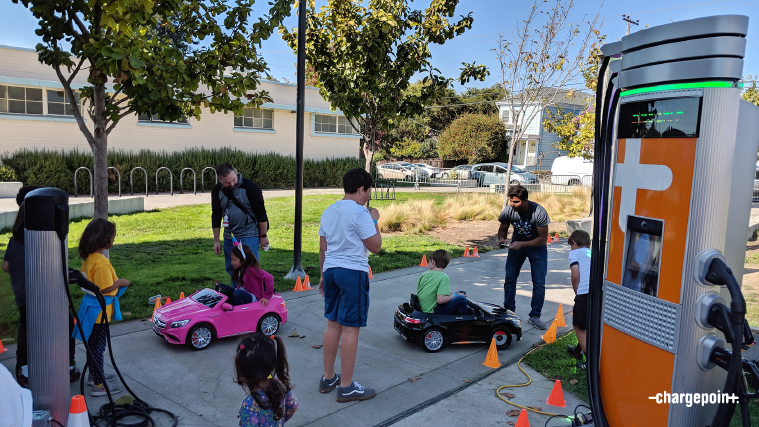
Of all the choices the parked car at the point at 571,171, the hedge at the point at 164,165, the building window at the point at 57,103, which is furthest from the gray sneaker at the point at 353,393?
the parked car at the point at 571,171

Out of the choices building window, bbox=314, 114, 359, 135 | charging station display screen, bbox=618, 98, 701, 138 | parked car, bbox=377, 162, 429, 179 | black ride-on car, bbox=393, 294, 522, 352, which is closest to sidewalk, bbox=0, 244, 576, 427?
black ride-on car, bbox=393, 294, 522, 352

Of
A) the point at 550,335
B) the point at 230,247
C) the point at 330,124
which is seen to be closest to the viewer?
the point at 550,335

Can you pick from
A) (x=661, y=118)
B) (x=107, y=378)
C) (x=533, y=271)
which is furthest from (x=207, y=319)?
(x=661, y=118)

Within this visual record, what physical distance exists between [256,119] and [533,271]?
21.4 meters

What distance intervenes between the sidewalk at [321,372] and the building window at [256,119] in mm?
19854

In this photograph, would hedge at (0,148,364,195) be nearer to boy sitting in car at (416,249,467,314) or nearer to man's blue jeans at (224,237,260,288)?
man's blue jeans at (224,237,260,288)

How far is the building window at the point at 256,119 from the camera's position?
2542cm

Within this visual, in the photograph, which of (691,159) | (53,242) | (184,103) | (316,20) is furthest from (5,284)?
(316,20)

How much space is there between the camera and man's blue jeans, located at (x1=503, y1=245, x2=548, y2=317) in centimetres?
668

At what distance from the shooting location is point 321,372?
16.7ft

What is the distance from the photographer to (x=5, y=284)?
14.0 feet

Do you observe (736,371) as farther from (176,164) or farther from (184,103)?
(176,164)

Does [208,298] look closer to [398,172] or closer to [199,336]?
[199,336]

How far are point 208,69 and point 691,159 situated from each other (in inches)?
222
